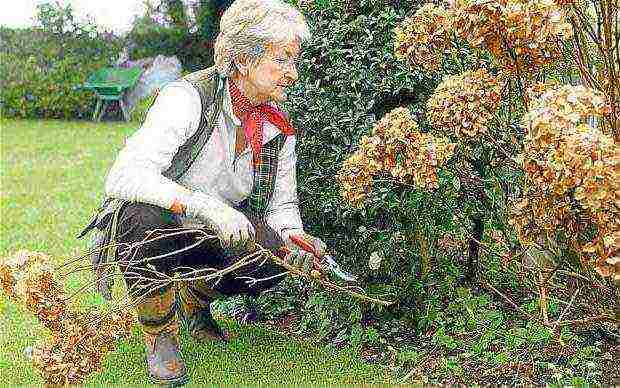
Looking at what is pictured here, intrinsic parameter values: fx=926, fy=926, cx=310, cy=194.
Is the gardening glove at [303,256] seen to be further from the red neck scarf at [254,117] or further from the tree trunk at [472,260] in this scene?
the tree trunk at [472,260]

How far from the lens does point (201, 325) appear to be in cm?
388

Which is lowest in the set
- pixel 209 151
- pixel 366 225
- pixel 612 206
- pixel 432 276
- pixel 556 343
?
pixel 556 343

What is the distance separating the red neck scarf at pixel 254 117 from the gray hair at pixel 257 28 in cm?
15

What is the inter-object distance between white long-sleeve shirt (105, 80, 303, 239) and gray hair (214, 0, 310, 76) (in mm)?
183

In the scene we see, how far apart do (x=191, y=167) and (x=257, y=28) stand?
1.76ft

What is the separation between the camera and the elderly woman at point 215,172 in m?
2.98

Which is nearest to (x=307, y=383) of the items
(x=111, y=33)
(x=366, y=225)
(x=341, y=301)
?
(x=341, y=301)

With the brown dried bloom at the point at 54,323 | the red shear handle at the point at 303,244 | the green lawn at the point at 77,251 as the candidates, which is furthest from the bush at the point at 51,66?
the brown dried bloom at the point at 54,323

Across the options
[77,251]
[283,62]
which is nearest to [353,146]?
[283,62]

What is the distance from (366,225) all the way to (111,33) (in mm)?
13294

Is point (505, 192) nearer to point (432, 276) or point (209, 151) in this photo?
point (432, 276)

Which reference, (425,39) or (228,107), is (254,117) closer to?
(228,107)

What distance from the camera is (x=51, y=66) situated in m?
15.2

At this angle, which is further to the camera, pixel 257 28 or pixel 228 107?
pixel 228 107
